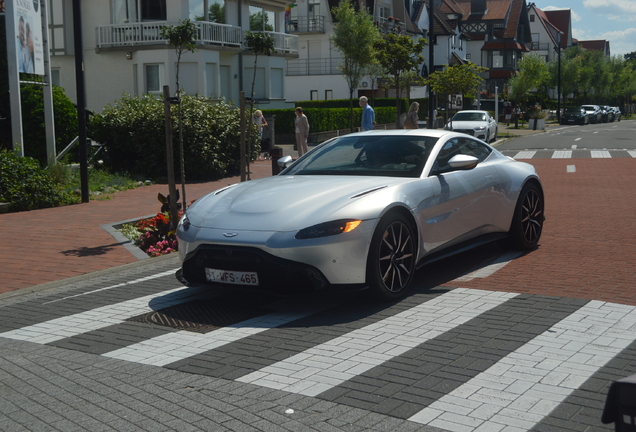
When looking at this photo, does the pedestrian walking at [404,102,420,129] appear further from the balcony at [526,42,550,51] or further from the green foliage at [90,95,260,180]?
the balcony at [526,42,550,51]

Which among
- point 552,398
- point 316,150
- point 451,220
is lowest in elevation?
point 552,398

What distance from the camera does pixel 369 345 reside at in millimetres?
5391

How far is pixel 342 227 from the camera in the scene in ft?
20.3

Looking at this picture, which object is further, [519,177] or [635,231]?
[635,231]

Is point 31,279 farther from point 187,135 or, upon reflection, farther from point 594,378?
point 187,135

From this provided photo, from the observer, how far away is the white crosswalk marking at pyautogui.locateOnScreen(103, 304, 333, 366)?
5.26m

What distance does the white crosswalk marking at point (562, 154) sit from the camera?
27312mm

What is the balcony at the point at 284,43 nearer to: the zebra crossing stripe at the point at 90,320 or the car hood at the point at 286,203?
the car hood at the point at 286,203

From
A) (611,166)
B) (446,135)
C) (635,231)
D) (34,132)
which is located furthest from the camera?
(611,166)

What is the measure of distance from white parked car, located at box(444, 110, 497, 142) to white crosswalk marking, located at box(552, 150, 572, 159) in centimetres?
401

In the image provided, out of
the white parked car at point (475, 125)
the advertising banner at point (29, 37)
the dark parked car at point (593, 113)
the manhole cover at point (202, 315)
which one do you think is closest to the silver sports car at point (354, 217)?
the manhole cover at point (202, 315)

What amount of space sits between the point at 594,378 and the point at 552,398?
463mm

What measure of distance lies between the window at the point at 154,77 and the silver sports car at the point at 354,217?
94.8ft

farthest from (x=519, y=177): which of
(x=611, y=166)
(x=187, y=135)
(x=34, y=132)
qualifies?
(x=611, y=166)
